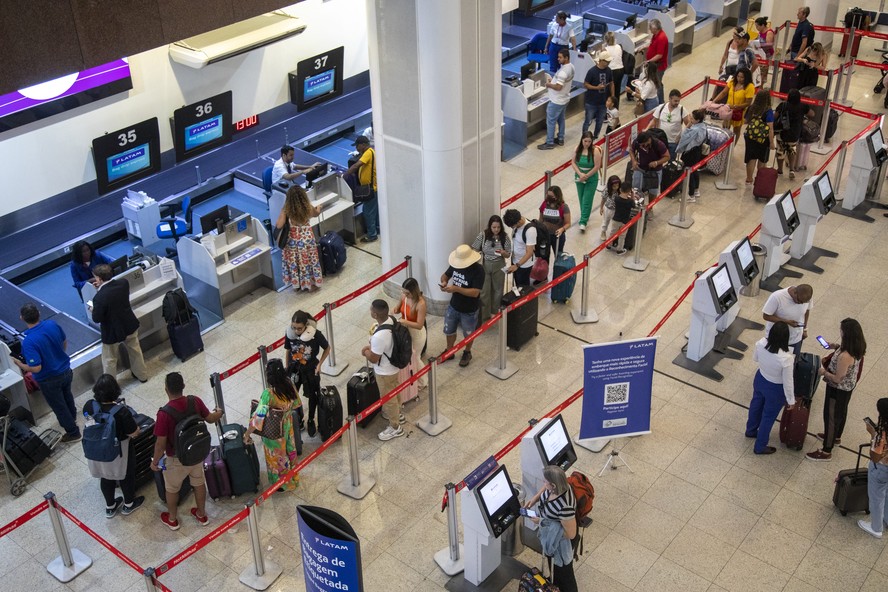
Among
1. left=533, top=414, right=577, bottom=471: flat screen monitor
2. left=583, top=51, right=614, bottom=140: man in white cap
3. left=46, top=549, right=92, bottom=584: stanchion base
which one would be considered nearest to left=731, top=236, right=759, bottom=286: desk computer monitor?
left=533, top=414, right=577, bottom=471: flat screen monitor

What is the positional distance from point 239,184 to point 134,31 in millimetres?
7190

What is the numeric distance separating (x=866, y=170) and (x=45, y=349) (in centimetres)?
1038

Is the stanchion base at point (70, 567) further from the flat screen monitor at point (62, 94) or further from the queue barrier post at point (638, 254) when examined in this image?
the queue barrier post at point (638, 254)

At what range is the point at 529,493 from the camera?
7.85 metres

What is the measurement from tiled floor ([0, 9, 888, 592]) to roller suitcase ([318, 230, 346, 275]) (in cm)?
41

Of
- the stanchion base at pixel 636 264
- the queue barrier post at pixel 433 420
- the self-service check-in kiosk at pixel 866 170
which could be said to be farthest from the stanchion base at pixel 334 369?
the self-service check-in kiosk at pixel 866 170

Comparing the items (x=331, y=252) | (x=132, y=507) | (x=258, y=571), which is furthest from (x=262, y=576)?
(x=331, y=252)

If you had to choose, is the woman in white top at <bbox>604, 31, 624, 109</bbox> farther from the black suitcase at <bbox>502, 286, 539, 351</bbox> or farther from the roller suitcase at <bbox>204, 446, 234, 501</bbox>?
the roller suitcase at <bbox>204, 446, 234, 501</bbox>

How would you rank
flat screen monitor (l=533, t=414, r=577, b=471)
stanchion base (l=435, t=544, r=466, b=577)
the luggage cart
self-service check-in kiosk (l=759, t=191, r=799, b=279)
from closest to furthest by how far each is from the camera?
flat screen monitor (l=533, t=414, r=577, b=471) → stanchion base (l=435, t=544, r=466, b=577) → the luggage cart → self-service check-in kiosk (l=759, t=191, r=799, b=279)

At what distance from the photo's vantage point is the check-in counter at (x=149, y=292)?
35.8 ft

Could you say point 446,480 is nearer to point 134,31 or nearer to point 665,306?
point 665,306

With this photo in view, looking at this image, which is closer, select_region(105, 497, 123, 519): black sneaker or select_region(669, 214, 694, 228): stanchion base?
select_region(105, 497, 123, 519): black sneaker

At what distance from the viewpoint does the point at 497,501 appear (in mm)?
7289

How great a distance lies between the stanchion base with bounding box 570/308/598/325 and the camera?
37.1 ft
